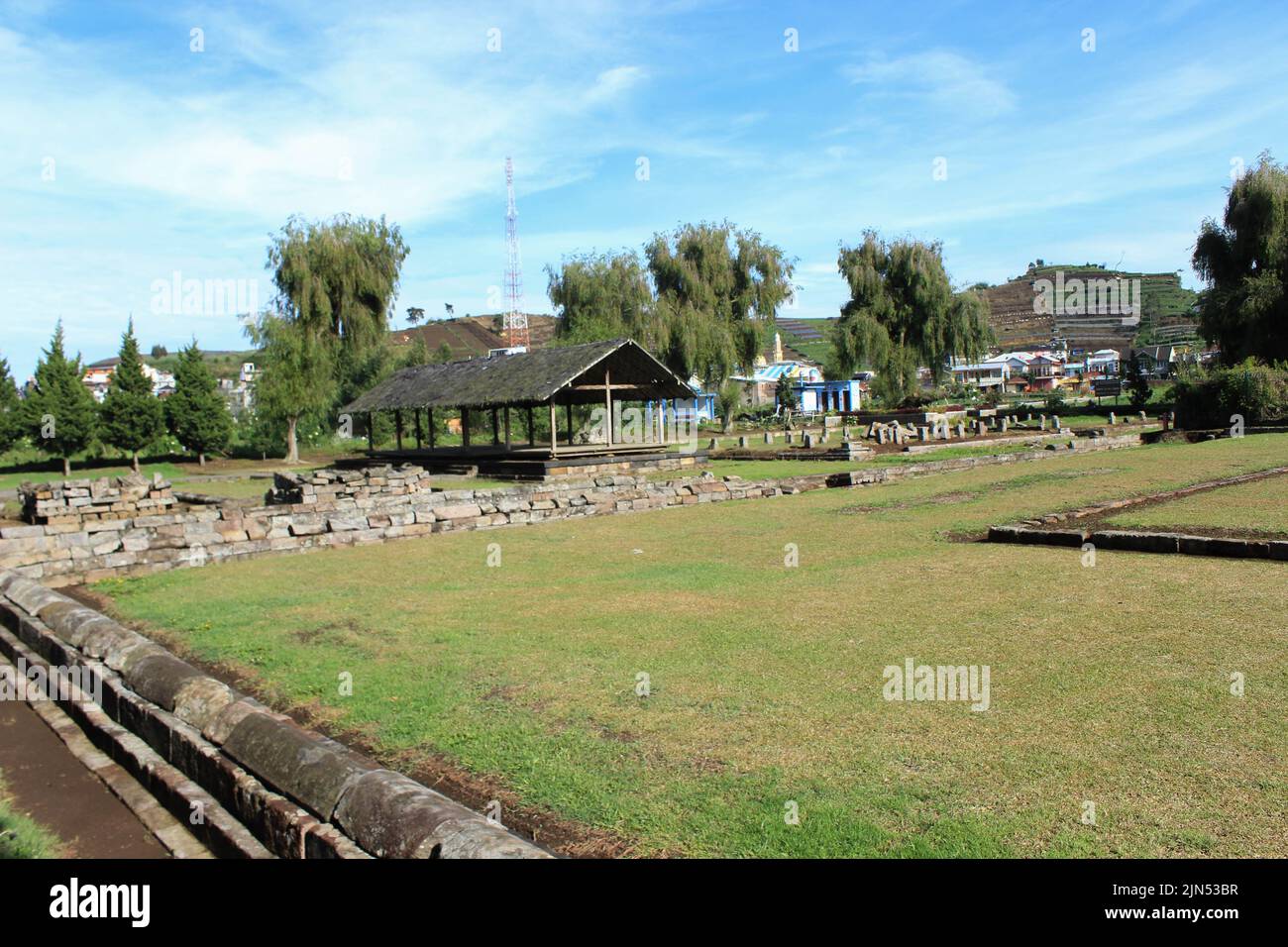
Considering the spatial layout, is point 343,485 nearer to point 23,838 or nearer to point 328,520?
point 328,520

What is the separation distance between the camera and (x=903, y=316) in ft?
155

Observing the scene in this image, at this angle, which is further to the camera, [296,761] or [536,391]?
[536,391]

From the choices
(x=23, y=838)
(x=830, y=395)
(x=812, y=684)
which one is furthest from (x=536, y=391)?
(x=830, y=395)

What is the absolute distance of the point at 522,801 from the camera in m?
4.01

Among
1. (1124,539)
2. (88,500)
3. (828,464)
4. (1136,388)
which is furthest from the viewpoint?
(1136,388)

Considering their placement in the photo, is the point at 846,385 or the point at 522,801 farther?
the point at 846,385

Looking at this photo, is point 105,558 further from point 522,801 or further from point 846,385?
point 846,385

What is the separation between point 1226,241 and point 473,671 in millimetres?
42142

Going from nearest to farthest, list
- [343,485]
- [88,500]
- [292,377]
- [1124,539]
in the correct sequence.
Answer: [1124,539] → [88,500] → [343,485] → [292,377]

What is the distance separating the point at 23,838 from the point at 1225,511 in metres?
12.2

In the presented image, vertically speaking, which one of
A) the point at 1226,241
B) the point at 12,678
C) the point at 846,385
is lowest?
the point at 12,678

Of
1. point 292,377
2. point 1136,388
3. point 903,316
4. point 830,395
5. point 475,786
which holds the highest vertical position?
point 903,316

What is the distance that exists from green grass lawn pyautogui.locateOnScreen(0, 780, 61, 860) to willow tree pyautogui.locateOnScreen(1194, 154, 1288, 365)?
39.7 meters
